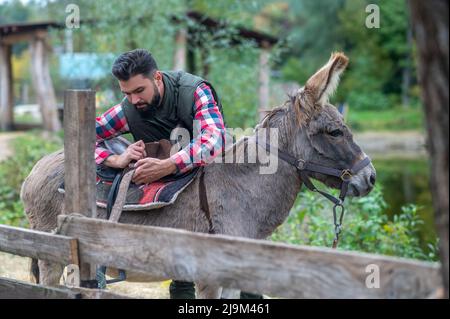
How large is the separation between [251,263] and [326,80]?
67.4 inches

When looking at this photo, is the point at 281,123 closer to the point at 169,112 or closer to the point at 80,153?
the point at 169,112

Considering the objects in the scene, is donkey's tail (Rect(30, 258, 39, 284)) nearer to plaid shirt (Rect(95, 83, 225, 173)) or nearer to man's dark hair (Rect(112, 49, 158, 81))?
plaid shirt (Rect(95, 83, 225, 173))

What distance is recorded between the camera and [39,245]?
3871 millimetres

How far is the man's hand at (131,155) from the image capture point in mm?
4461

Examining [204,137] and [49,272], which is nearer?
[204,137]

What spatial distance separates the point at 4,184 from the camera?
36.7ft

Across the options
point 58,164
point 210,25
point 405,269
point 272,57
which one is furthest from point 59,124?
point 405,269

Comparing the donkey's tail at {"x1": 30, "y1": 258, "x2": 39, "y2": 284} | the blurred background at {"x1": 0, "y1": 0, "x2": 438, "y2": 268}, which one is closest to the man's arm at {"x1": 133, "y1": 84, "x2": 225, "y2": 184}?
the blurred background at {"x1": 0, "y1": 0, "x2": 438, "y2": 268}

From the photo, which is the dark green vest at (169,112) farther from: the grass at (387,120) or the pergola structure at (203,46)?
the grass at (387,120)

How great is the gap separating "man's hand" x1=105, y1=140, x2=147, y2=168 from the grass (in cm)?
2757

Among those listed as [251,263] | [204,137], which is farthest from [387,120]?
[251,263]

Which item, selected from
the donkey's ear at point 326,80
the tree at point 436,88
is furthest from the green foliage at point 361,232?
the tree at point 436,88

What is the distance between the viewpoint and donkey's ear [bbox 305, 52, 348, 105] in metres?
4.34
